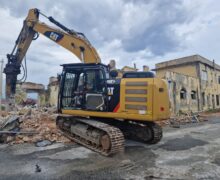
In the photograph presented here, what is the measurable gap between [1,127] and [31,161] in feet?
10.8

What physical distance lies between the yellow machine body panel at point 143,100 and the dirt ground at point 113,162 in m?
1.19

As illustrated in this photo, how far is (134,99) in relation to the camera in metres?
6.53

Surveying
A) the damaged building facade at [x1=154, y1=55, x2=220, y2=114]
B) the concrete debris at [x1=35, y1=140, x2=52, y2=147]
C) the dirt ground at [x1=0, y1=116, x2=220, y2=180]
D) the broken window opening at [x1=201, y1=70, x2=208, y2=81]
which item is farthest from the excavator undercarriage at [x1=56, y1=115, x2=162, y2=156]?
the broken window opening at [x1=201, y1=70, x2=208, y2=81]

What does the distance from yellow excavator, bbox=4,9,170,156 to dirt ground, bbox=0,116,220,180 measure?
463 millimetres

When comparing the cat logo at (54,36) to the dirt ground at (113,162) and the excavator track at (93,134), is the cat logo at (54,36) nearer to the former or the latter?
the excavator track at (93,134)

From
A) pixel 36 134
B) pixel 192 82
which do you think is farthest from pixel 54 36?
pixel 192 82

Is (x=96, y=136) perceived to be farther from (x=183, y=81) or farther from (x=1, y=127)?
(x=183, y=81)

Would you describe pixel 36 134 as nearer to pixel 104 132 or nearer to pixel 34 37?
pixel 104 132

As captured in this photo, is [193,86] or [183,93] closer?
[183,93]

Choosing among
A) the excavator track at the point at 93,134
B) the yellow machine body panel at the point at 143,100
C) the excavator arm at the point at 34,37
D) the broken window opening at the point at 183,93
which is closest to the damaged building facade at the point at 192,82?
the broken window opening at the point at 183,93

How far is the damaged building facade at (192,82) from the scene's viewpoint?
2198 centimetres

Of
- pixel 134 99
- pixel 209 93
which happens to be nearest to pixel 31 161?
pixel 134 99

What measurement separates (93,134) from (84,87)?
1.61 meters

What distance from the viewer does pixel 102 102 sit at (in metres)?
7.02
